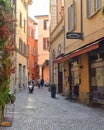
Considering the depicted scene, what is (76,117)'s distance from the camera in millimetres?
13570

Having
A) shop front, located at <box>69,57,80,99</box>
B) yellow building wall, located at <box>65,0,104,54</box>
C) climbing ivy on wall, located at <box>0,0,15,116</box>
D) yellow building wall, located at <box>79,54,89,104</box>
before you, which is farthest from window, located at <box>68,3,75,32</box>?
climbing ivy on wall, located at <box>0,0,15,116</box>

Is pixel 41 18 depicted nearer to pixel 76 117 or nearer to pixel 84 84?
pixel 84 84

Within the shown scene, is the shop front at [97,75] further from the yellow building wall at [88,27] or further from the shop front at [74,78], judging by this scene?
the shop front at [74,78]

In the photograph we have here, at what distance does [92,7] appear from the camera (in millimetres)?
18609

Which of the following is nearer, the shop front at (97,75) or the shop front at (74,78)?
the shop front at (97,75)

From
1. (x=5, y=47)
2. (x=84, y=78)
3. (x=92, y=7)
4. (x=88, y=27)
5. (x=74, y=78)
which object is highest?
(x=92, y=7)

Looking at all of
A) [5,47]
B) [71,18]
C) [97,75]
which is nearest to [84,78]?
[97,75]

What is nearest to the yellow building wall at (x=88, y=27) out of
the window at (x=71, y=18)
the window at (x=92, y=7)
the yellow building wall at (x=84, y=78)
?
the window at (x=92, y=7)

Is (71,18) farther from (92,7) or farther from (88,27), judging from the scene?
(92,7)

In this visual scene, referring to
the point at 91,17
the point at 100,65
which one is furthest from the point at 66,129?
the point at 91,17

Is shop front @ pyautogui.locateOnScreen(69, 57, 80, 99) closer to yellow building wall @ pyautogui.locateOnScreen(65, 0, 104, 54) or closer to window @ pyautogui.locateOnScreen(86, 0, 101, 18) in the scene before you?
yellow building wall @ pyautogui.locateOnScreen(65, 0, 104, 54)

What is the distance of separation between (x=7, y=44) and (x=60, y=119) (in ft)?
11.7

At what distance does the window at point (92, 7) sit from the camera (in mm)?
17625

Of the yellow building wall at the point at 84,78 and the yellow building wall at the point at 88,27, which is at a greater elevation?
the yellow building wall at the point at 88,27
